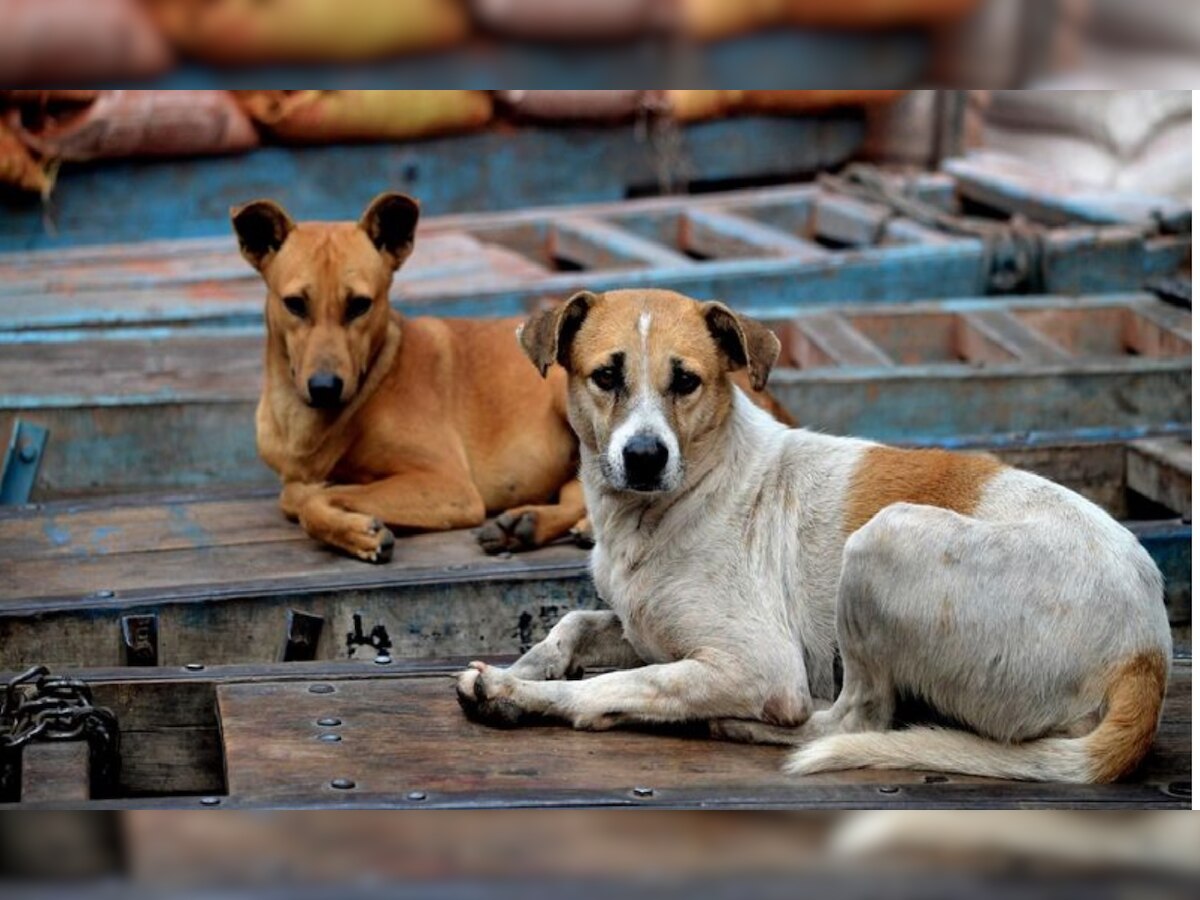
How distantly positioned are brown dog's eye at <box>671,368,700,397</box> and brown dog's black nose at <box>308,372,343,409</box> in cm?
164

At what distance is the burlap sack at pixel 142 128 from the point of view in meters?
8.86

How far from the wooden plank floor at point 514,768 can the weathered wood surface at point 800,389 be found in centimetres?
224

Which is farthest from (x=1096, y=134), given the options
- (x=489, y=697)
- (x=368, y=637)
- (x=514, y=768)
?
(x=514, y=768)

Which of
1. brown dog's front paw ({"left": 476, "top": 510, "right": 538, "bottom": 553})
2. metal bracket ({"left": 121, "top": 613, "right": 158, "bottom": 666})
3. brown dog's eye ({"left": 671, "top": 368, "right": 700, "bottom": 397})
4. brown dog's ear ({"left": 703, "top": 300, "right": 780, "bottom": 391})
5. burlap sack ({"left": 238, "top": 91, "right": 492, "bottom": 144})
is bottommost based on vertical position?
metal bracket ({"left": 121, "top": 613, "right": 158, "bottom": 666})

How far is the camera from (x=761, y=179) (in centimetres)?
1102

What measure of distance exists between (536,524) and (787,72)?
397 centimetres

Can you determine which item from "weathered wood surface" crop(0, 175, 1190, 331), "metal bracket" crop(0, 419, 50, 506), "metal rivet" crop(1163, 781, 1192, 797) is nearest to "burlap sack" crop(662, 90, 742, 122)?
"weathered wood surface" crop(0, 175, 1190, 331)

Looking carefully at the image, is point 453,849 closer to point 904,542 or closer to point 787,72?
point 787,72

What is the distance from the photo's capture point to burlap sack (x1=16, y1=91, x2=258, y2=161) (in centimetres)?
886

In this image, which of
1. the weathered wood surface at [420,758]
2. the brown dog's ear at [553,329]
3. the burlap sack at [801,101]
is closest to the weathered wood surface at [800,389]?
the weathered wood surface at [420,758]

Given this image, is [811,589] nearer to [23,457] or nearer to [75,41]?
[75,41]

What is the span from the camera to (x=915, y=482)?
12.2 ft

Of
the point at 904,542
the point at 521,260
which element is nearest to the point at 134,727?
the point at 904,542

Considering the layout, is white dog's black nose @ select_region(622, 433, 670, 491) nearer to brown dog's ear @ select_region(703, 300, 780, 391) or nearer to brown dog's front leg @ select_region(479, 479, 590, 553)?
brown dog's ear @ select_region(703, 300, 780, 391)
